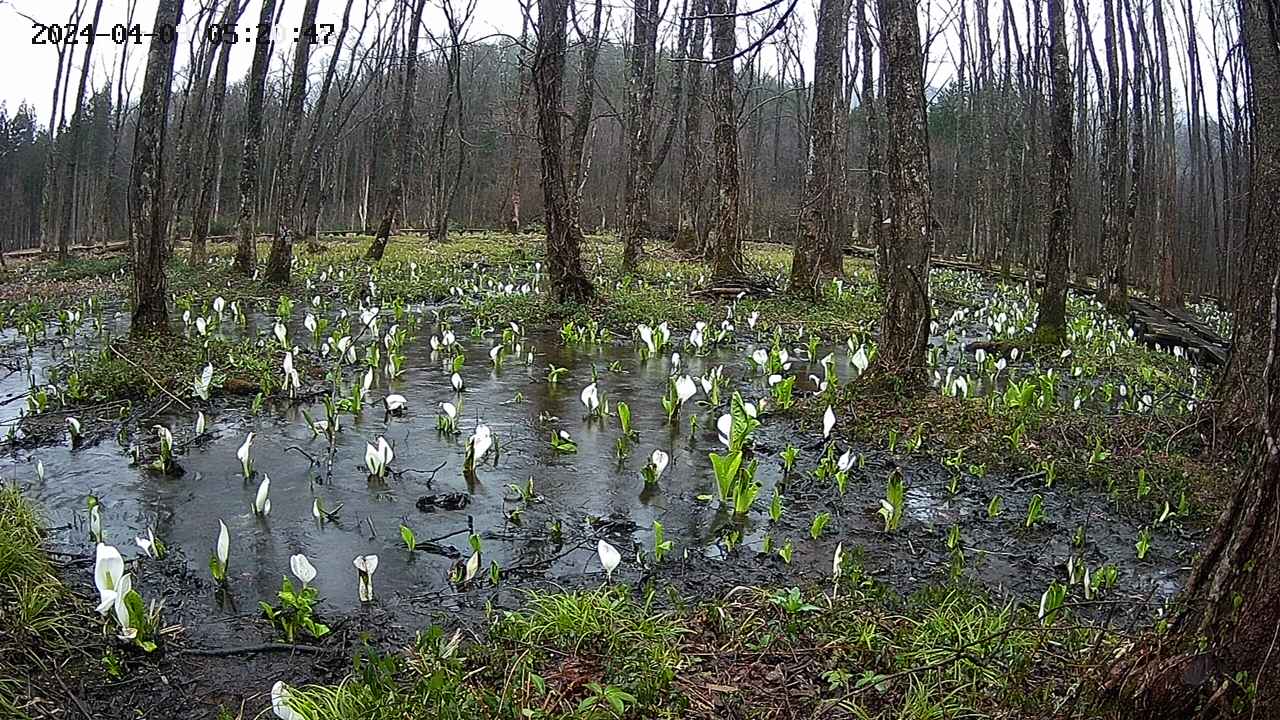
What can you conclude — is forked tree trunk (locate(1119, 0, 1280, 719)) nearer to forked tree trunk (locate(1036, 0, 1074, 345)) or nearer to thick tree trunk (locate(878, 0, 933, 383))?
thick tree trunk (locate(878, 0, 933, 383))

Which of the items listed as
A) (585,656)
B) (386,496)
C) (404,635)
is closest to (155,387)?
(386,496)

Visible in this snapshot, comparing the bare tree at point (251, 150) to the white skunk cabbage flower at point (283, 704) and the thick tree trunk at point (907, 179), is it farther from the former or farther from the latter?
the white skunk cabbage flower at point (283, 704)

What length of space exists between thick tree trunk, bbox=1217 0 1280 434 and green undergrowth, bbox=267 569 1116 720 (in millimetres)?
3463

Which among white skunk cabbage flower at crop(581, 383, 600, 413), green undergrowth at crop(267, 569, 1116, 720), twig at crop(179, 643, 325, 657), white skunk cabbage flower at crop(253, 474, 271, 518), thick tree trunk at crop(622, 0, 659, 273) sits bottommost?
twig at crop(179, 643, 325, 657)

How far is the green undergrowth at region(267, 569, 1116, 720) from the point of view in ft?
8.82

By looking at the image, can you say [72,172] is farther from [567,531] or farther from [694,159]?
[567,531]

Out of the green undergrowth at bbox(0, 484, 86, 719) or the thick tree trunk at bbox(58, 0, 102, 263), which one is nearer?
the green undergrowth at bbox(0, 484, 86, 719)

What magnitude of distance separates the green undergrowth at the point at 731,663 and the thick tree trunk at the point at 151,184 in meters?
6.33

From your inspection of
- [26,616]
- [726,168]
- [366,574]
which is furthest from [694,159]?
[26,616]

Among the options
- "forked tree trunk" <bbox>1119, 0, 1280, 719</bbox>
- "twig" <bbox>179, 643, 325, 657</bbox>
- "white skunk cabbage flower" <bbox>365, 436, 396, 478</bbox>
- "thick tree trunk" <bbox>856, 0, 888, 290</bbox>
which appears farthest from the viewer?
"thick tree trunk" <bbox>856, 0, 888, 290</bbox>

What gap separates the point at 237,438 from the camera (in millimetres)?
5949

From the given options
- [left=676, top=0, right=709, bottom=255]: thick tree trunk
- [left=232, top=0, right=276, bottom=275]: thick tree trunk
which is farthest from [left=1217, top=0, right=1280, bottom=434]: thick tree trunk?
[left=232, top=0, right=276, bottom=275]: thick tree trunk

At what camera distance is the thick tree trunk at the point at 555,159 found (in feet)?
37.5

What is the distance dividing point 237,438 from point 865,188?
35532mm
